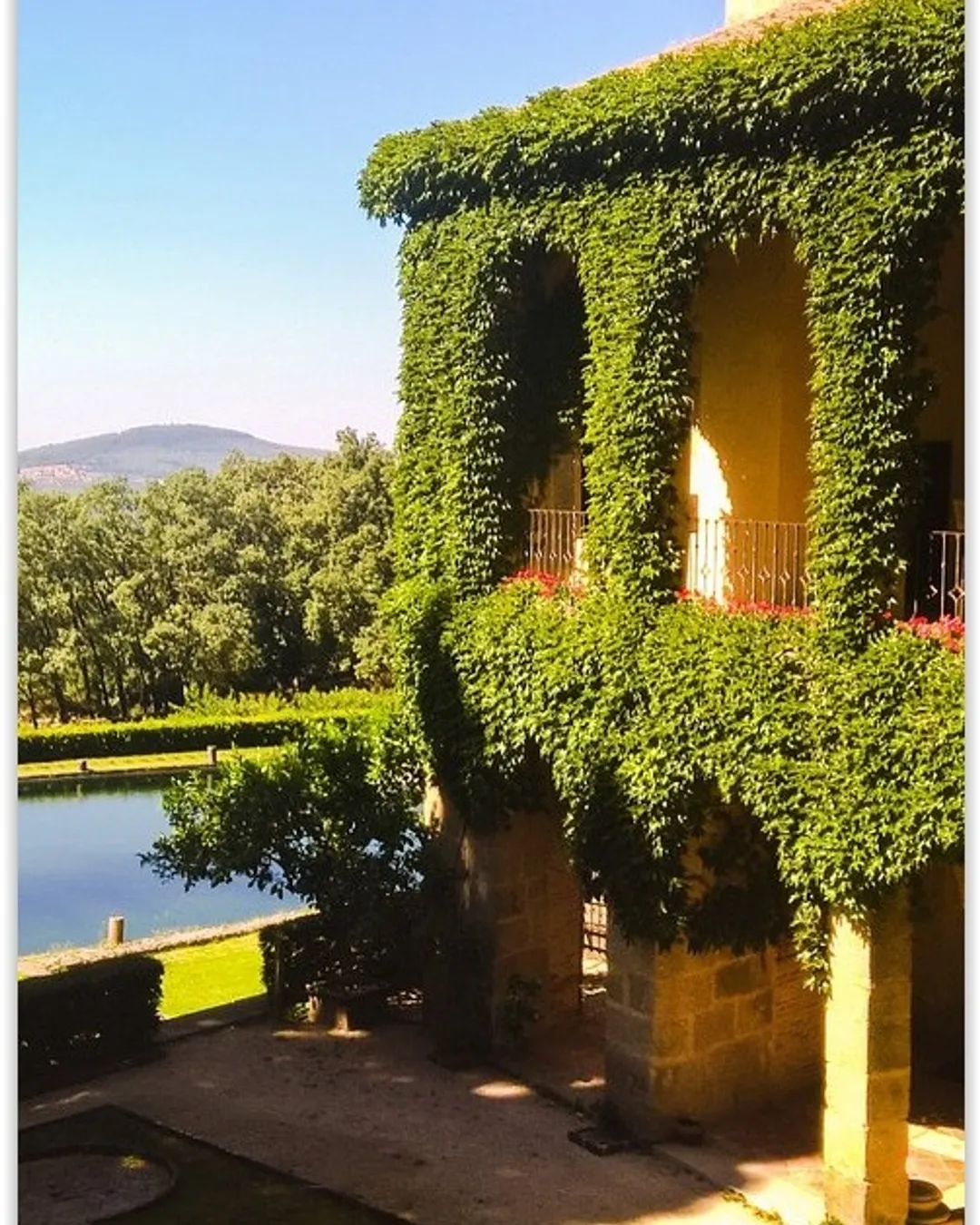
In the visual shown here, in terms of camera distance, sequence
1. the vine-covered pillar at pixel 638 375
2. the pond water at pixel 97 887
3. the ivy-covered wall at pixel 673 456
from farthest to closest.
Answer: the pond water at pixel 97 887 → the vine-covered pillar at pixel 638 375 → the ivy-covered wall at pixel 673 456

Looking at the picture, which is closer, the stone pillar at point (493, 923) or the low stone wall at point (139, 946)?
the stone pillar at point (493, 923)

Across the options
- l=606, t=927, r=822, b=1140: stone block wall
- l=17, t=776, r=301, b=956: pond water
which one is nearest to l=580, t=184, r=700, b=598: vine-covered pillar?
l=606, t=927, r=822, b=1140: stone block wall

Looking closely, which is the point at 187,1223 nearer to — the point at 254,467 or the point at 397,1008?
the point at 397,1008

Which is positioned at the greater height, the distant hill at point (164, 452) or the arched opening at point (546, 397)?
the distant hill at point (164, 452)

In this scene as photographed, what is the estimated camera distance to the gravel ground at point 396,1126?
10234 mm

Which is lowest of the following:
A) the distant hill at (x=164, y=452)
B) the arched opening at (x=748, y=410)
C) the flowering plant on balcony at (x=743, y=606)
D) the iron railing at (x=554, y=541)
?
the flowering plant on balcony at (x=743, y=606)

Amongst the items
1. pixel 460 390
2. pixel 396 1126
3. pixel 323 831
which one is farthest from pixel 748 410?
pixel 396 1126

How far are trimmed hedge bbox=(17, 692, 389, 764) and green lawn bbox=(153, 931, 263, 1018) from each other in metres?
15.0

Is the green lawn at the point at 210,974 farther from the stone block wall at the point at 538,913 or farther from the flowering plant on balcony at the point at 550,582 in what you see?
the flowering plant on balcony at the point at 550,582

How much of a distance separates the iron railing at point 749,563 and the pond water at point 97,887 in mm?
7577

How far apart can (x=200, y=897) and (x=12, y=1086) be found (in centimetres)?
Answer: 1613

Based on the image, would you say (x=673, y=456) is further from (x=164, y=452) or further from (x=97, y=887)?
(x=164, y=452)

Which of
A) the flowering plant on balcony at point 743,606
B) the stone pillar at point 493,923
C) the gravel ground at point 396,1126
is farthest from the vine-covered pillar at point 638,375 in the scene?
the gravel ground at point 396,1126

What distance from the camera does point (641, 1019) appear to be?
11406 millimetres
